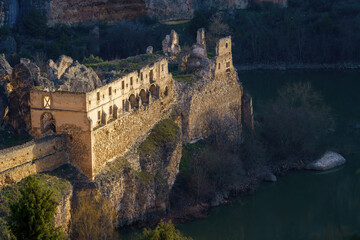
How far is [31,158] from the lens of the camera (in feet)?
111

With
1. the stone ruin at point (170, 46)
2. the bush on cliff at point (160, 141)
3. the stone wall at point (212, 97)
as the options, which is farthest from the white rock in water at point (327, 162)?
the stone ruin at point (170, 46)

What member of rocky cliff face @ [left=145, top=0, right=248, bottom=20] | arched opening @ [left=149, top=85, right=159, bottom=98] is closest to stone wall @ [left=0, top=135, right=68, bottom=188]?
arched opening @ [left=149, top=85, right=159, bottom=98]

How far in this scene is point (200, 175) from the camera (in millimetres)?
40562

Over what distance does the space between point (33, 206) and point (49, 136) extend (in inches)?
303

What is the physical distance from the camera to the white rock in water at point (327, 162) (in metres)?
45.5

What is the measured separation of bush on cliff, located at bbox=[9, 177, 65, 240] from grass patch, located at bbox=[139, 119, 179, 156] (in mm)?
11426

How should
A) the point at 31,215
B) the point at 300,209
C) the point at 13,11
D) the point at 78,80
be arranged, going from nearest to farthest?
the point at 31,215 < the point at 78,80 < the point at 300,209 < the point at 13,11

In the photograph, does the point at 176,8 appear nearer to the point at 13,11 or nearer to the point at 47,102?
the point at 13,11

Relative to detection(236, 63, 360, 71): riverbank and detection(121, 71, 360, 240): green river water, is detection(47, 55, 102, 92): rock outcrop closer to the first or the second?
detection(121, 71, 360, 240): green river water

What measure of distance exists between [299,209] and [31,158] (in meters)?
14.2

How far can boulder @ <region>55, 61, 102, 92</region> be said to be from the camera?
36688 millimetres

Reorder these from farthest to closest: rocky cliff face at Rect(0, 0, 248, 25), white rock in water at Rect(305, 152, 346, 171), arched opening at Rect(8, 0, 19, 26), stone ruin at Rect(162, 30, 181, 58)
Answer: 1. rocky cliff face at Rect(0, 0, 248, 25)
2. arched opening at Rect(8, 0, 19, 26)
3. stone ruin at Rect(162, 30, 181, 58)
4. white rock in water at Rect(305, 152, 346, 171)

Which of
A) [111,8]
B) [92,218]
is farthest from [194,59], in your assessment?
[111,8]

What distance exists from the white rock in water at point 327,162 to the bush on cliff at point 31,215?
68.1 ft
